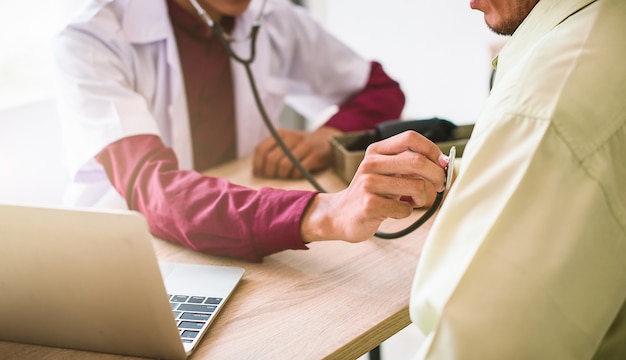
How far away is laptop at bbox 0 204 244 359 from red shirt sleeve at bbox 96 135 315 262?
0.16m

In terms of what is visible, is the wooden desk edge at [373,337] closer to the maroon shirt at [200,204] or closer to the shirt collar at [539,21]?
the maroon shirt at [200,204]

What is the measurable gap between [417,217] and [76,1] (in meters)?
1.15

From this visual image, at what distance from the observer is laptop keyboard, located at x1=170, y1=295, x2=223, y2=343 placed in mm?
685

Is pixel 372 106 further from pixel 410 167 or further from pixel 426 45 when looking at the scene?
pixel 426 45

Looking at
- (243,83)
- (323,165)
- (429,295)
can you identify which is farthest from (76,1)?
(429,295)

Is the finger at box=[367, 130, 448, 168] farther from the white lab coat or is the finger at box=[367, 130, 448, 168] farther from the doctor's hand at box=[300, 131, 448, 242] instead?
the white lab coat

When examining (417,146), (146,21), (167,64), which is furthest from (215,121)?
(417,146)

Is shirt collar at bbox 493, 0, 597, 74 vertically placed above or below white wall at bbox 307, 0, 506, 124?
above

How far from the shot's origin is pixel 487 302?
537 millimetres

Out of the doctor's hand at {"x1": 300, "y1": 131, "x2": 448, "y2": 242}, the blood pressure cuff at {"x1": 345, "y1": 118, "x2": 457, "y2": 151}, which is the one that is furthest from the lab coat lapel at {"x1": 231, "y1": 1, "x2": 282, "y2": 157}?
the doctor's hand at {"x1": 300, "y1": 131, "x2": 448, "y2": 242}

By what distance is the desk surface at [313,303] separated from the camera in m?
0.67

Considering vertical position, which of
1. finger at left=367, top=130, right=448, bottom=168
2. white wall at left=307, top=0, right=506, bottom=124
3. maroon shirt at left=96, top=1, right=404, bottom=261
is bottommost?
white wall at left=307, top=0, right=506, bottom=124

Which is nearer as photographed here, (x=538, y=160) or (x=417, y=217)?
(x=538, y=160)

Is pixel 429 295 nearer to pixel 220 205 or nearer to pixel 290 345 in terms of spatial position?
pixel 290 345
